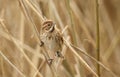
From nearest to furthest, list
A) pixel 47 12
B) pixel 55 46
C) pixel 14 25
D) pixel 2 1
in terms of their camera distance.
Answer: pixel 55 46, pixel 47 12, pixel 2 1, pixel 14 25

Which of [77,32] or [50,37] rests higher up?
[50,37]

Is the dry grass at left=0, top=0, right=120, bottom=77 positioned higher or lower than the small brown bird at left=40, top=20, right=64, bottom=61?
lower

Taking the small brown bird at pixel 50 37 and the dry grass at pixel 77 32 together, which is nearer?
the small brown bird at pixel 50 37

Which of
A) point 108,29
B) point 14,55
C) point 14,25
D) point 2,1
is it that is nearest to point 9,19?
point 14,25

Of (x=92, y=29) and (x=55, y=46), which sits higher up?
(x=55, y=46)

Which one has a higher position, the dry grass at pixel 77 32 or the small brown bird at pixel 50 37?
the small brown bird at pixel 50 37

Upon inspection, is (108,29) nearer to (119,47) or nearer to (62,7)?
(119,47)

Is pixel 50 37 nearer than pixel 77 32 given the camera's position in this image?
Yes

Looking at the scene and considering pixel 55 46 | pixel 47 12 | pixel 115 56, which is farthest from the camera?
pixel 115 56
